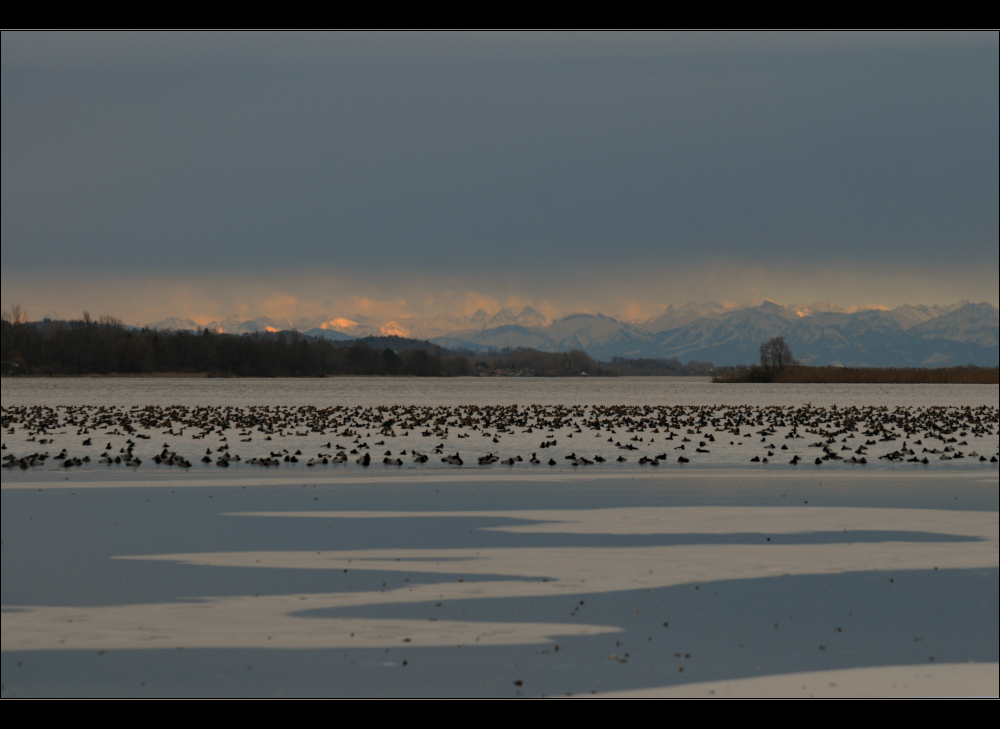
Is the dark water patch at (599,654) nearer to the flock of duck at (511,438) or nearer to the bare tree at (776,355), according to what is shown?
the flock of duck at (511,438)

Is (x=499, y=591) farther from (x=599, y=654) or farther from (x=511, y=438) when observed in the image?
(x=511, y=438)

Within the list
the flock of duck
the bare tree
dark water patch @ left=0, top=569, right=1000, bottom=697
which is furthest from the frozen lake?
the bare tree

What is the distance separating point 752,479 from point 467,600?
369 inches

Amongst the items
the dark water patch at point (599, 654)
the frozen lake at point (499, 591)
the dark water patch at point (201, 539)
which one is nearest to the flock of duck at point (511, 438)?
the frozen lake at point (499, 591)

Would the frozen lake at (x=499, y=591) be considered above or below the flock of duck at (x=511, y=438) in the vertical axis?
below

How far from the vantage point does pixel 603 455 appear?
19625mm

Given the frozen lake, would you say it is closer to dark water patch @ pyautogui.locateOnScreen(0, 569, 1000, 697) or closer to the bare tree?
dark water patch @ pyautogui.locateOnScreen(0, 569, 1000, 697)

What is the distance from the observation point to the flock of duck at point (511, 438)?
60.2 feet

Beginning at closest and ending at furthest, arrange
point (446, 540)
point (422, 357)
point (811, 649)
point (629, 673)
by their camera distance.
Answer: point (629, 673), point (811, 649), point (446, 540), point (422, 357)

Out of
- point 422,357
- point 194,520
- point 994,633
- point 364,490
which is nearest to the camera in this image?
point 994,633

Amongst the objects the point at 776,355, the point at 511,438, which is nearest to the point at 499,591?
the point at 511,438

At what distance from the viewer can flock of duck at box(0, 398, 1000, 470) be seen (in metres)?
18.4

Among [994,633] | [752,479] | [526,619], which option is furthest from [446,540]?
[752,479]

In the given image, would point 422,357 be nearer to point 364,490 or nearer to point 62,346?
point 62,346
